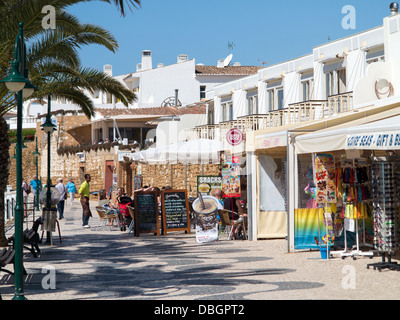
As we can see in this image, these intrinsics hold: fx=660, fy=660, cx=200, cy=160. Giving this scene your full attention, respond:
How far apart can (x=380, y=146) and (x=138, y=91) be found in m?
51.1

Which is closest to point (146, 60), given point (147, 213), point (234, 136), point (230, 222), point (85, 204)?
point (85, 204)

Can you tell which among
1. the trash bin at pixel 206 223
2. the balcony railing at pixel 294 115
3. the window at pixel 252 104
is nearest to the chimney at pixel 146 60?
the balcony railing at pixel 294 115

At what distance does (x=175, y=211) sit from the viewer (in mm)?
18484

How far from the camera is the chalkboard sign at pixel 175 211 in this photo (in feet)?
60.2

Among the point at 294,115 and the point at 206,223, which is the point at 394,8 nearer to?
the point at 294,115

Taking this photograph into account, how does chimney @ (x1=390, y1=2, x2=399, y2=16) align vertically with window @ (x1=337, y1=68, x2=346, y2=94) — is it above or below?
above

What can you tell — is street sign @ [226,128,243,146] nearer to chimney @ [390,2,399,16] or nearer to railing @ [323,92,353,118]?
railing @ [323,92,353,118]

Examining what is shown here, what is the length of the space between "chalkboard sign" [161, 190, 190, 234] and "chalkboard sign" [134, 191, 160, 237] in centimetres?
24

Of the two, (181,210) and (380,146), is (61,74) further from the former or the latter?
(380,146)

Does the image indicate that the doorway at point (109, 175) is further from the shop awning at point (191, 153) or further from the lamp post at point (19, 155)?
the lamp post at point (19, 155)

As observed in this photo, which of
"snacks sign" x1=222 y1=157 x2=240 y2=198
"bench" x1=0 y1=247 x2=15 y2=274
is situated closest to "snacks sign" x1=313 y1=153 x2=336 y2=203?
"snacks sign" x1=222 y1=157 x2=240 y2=198

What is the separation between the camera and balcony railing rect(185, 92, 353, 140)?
2095cm

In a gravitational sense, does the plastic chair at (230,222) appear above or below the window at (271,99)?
below

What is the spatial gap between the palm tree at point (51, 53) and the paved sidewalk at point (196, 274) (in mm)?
3528
